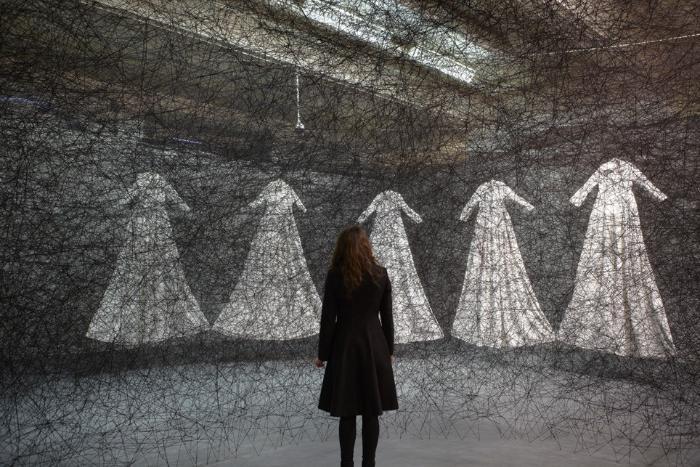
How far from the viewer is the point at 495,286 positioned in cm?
423

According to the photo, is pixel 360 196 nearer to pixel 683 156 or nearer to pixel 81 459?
pixel 683 156

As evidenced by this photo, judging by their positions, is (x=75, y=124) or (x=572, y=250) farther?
(x=572, y=250)

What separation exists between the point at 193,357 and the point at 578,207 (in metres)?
2.52

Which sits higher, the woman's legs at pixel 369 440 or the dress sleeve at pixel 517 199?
the dress sleeve at pixel 517 199

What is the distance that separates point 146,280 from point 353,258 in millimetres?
1351

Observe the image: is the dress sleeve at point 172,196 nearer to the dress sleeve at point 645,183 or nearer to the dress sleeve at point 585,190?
the dress sleeve at point 585,190

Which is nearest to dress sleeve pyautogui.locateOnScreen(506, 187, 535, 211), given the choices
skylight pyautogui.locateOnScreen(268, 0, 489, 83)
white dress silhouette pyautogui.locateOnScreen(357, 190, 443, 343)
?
white dress silhouette pyautogui.locateOnScreen(357, 190, 443, 343)

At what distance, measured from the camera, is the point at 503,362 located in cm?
417

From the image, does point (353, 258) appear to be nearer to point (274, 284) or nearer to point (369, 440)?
point (369, 440)

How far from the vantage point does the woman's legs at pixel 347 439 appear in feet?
9.07

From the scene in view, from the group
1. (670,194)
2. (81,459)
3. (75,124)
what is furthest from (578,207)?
(81,459)

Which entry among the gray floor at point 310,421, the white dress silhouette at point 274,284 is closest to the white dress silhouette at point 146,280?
the gray floor at point 310,421

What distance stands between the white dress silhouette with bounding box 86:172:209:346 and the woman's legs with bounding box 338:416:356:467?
1.28m

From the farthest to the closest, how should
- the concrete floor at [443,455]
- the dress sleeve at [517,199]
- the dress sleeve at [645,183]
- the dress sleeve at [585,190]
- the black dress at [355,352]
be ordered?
the dress sleeve at [517,199], the dress sleeve at [585,190], the dress sleeve at [645,183], the concrete floor at [443,455], the black dress at [355,352]
